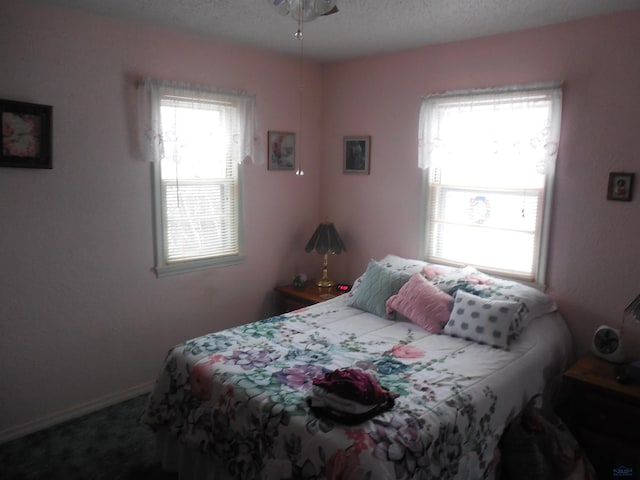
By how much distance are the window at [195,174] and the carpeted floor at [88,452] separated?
1046mm

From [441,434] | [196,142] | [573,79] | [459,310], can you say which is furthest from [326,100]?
[441,434]

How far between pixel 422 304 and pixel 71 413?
2.35 m

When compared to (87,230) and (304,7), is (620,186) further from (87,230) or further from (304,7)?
(87,230)

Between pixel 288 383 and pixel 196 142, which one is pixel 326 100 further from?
pixel 288 383

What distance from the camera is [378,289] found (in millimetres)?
3285

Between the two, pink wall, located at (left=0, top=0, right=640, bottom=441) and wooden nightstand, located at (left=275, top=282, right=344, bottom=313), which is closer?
pink wall, located at (left=0, top=0, right=640, bottom=441)

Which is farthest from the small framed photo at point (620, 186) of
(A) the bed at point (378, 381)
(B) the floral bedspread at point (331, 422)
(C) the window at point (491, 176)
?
(B) the floral bedspread at point (331, 422)

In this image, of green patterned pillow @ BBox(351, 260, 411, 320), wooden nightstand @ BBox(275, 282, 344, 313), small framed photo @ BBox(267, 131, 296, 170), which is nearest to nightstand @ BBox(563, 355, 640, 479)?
green patterned pillow @ BBox(351, 260, 411, 320)

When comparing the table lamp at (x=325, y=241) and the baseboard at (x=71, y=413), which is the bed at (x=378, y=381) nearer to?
the table lamp at (x=325, y=241)

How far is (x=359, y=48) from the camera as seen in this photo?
143 inches

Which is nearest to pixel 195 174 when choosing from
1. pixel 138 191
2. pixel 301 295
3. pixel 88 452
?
pixel 138 191

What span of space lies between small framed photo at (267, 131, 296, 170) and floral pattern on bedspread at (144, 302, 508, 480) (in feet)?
5.21

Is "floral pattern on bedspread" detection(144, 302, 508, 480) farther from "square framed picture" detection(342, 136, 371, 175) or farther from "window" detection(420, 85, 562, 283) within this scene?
"square framed picture" detection(342, 136, 371, 175)

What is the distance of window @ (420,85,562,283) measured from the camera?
3.00 metres
